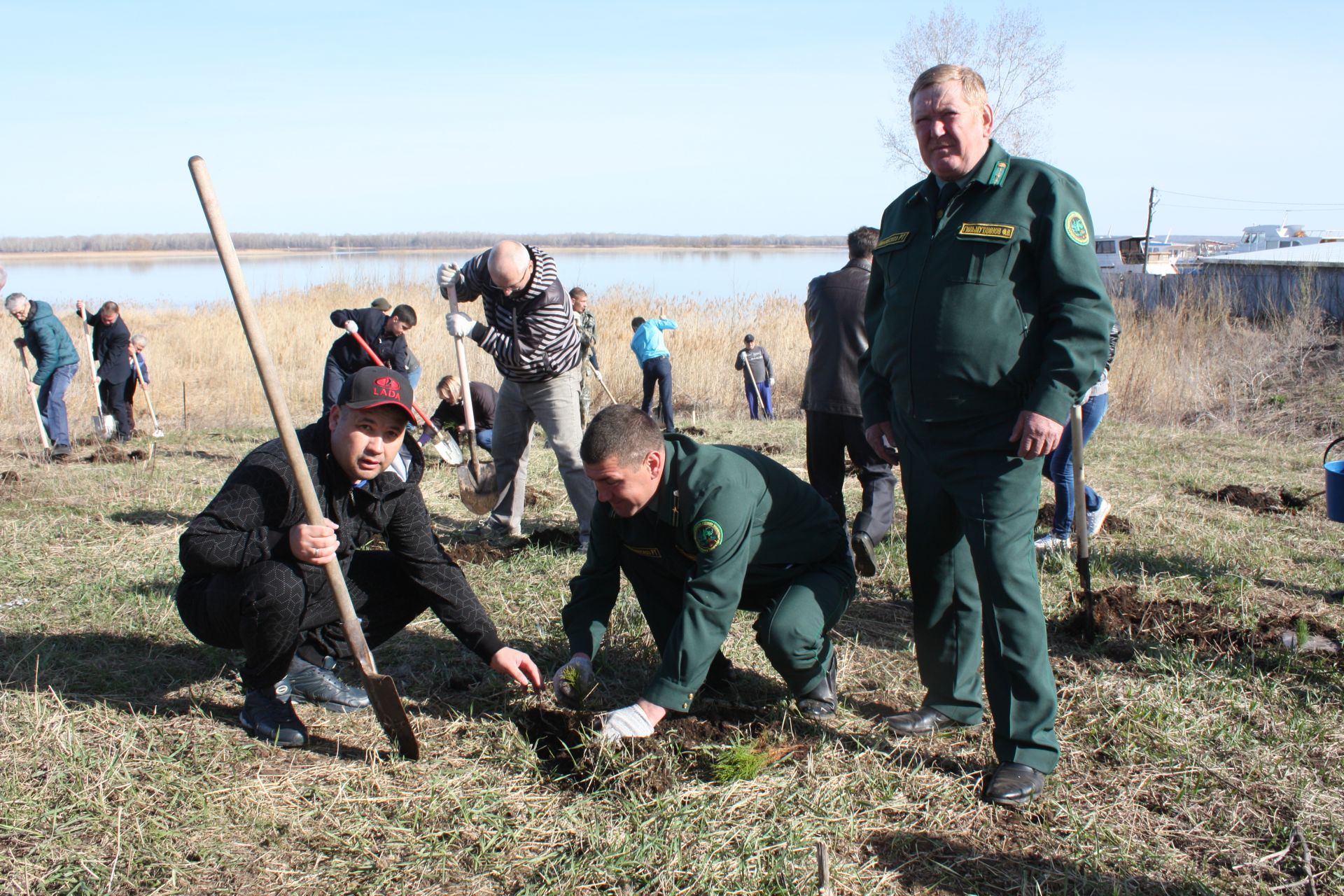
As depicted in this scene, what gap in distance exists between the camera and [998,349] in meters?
2.63

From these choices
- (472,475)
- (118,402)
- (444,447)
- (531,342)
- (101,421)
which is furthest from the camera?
(101,421)

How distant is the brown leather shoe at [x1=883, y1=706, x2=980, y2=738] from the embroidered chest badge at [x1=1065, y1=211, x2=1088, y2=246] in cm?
155

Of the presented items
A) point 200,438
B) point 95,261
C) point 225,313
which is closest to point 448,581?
point 200,438

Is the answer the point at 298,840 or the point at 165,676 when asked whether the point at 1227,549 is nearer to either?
the point at 298,840

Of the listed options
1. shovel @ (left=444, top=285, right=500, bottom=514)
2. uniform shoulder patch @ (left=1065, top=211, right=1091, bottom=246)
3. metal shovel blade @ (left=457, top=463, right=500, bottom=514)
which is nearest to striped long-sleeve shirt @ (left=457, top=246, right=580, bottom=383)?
shovel @ (left=444, top=285, right=500, bottom=514)

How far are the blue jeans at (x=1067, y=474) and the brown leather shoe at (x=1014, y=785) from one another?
2.76 metres

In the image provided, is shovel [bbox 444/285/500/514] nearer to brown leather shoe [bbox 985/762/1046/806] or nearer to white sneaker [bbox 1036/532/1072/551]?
white sneaker [bbox 1036/532/1072/551]

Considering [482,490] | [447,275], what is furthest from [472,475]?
[447,275]

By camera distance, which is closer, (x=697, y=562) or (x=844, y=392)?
(x=697, y=562)

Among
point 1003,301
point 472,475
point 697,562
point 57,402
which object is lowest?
point 472,475

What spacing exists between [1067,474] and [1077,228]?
2.98m

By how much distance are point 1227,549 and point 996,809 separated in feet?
10.7

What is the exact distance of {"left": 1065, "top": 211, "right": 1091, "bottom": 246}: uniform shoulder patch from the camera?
255 centimetres

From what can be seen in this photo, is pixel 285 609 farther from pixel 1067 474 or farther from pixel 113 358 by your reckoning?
pixel 113 358
